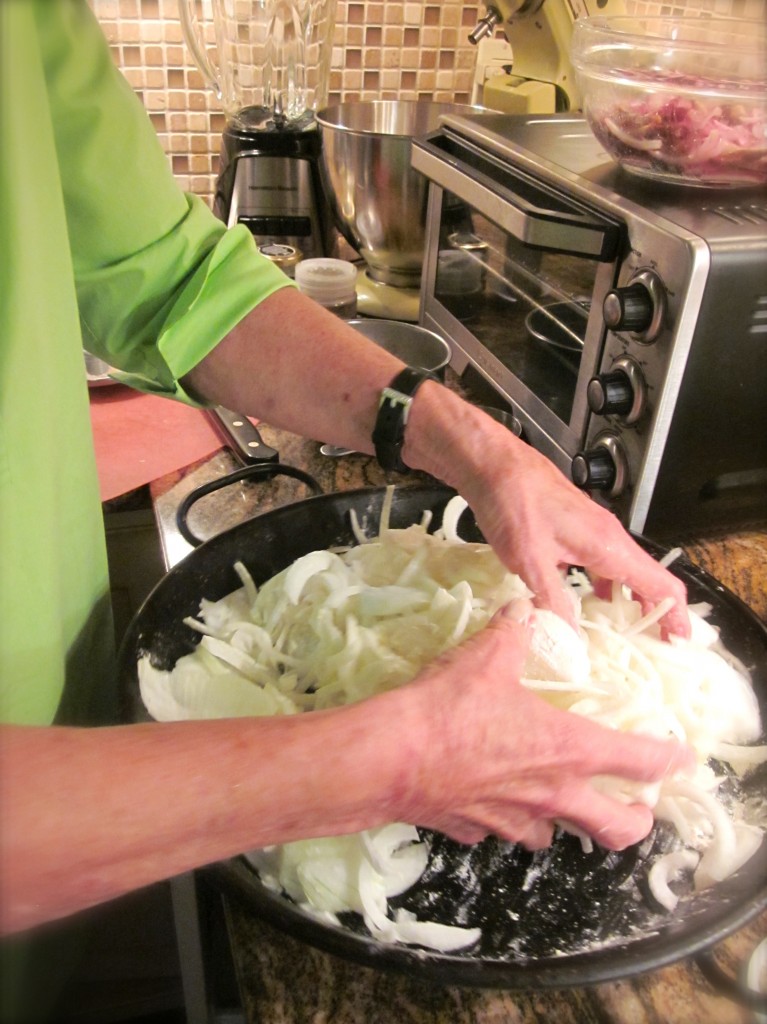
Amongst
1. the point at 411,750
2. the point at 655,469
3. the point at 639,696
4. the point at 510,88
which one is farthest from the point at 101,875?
the point at 510,88

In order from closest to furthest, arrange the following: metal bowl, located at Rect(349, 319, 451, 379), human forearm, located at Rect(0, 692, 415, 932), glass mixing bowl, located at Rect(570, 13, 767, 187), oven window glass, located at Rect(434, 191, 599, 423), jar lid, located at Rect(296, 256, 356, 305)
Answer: human forearm, located at Rect(0, 692, 415, 932) < glass mixing bowl, located at Rect(570, 13, 767, 187) < oven window glass, located at Rect(434, 191, 599, 423) < metal bowl, located at Rect(349, 319, 451, 379) < jar lid, located at Rect(296, 256, 356, 305)

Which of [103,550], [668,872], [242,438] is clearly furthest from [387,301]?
[668,872]

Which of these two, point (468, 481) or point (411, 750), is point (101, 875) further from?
point (468, 481)

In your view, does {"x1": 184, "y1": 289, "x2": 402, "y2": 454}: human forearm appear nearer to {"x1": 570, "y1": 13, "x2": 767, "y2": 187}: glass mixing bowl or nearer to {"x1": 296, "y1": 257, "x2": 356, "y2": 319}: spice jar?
{"x1": 570, "y1": 13, "x2": 767, "y2": 187}: glass mixing bowl

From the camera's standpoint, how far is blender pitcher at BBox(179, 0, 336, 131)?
157 cm

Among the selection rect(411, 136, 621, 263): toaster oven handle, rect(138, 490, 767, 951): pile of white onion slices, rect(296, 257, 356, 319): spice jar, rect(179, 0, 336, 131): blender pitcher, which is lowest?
rect(138, 490, 767, 951): pile of white onion slices

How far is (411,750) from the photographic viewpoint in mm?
472

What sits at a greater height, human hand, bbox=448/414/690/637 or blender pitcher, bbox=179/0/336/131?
blender pitcher, bbox=179/0/336/131

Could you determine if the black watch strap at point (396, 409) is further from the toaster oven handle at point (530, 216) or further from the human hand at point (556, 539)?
the toaster oven handle at point (530, 216)

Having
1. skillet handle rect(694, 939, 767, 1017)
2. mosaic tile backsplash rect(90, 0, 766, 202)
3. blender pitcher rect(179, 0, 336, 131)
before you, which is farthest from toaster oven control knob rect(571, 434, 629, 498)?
mosaic tile backsplash rect(90, 0, 766, 202)

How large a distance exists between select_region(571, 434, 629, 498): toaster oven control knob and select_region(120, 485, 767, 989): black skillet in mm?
140

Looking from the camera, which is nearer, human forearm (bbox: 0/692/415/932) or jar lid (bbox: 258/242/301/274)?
human forearm (bbox: 0/692/415/932)

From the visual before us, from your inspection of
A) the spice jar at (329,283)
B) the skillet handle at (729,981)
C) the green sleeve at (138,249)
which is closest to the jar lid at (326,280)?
the spice jar at (329,283)

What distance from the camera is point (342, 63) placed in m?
1.83
